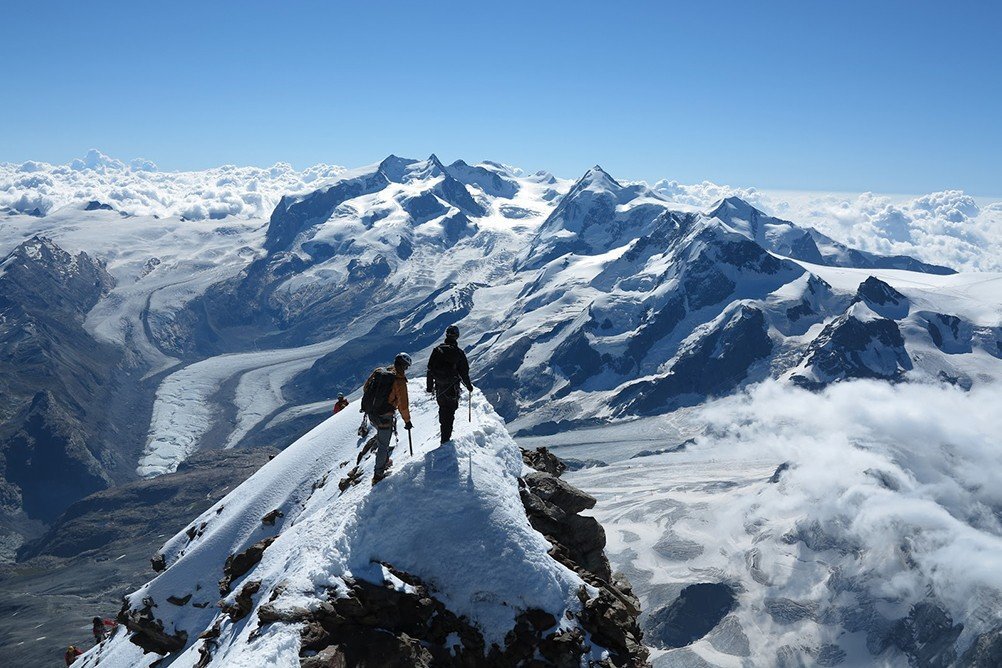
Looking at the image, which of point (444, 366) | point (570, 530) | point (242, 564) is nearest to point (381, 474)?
point (444, 366)

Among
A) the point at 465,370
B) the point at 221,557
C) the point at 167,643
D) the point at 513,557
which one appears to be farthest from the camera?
the point at 221,557

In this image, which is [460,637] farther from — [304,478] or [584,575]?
[304,478]

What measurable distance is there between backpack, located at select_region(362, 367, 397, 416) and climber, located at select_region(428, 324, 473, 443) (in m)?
1.82

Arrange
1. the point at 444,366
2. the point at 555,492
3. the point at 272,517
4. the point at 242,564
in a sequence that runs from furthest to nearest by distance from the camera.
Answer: the point at 272,517 → the point at 242,564 → the point at 555,492 → the point at 444,366

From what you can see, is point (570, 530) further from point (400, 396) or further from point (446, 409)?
point (400, 396)

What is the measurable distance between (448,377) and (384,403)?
304 centimetres

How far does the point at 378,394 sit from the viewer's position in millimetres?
32281

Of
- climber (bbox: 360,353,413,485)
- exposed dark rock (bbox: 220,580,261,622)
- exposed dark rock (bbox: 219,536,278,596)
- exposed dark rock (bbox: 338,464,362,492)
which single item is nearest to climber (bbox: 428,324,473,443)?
climber (bbox: 360,353,413,485)

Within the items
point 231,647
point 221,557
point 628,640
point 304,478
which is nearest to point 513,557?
point 628,640

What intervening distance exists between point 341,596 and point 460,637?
4200 millimetres

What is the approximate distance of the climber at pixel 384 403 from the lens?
3189cm

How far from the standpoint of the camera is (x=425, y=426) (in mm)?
37688

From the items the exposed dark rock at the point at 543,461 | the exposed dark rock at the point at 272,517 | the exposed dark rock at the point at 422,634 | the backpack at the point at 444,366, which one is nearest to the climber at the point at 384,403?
the backpack at the point at 444,366

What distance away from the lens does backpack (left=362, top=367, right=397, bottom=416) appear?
32.2 meters
